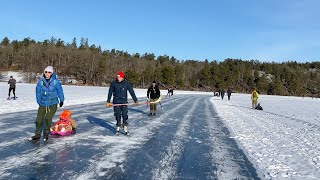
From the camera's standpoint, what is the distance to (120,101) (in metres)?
10.8

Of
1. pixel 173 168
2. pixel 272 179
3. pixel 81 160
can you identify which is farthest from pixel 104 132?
pixel 272 179

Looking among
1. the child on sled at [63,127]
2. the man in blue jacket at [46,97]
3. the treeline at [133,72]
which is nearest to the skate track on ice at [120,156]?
the child on sled at [63,127]

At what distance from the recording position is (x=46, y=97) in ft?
29.6

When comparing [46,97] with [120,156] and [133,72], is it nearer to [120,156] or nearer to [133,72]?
[120,156]

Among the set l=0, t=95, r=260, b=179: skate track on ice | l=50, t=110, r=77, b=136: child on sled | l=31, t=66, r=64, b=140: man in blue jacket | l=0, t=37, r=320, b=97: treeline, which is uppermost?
l=0, t=37, r=320, b=97: treeline

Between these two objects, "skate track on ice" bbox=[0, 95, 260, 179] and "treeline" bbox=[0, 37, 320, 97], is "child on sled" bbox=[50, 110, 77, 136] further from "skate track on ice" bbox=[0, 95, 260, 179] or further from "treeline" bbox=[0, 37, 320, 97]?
"treeline" bbox=[0, 37, 320, 97]

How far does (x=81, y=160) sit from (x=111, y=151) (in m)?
1.12

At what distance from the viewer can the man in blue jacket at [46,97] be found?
8.96 metres

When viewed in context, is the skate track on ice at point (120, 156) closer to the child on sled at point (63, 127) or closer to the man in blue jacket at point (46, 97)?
the child on sled at point (63, 127)

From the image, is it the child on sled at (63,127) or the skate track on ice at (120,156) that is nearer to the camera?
the skate track on ice at (120,156)

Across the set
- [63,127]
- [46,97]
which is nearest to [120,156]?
[46,97]

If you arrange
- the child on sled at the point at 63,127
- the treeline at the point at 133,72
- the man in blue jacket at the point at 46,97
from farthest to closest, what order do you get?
the treeline at the point at 133,72, the child on sled at the point at 63,127, the man in blue jacket at the point at 46,97

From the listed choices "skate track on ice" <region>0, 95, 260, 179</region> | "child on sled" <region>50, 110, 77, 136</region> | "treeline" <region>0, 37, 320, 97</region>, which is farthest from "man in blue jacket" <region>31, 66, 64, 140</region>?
"treeline" <region>0, 37, 320, 97</region>

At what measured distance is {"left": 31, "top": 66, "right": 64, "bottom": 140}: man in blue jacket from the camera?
8.96 metres
